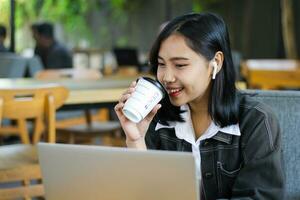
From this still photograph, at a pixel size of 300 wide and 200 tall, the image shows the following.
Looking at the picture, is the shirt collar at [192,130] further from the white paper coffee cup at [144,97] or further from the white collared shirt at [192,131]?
the white paper coffee cup at [144,97]

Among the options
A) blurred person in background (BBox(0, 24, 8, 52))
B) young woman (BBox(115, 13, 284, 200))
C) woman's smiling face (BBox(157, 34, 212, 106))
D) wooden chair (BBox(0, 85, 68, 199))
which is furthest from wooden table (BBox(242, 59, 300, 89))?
blurred person in background (BBox(0, 24, 8, 52))

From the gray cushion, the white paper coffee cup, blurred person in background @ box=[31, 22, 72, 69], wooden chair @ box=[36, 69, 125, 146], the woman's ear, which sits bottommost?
wooden chair @ box=[36, 69, 125, 146]

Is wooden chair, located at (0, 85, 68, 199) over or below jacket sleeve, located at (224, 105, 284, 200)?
below

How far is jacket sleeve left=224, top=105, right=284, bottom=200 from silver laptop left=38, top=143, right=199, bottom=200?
361mm

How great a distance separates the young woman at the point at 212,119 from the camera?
1327mm

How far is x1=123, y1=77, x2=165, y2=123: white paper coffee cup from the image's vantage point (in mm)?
1202

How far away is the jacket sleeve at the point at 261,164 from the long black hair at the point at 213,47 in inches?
3.0

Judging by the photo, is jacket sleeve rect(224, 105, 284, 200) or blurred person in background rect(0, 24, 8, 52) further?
blurred person in background rect(0, 24, 8, 52)

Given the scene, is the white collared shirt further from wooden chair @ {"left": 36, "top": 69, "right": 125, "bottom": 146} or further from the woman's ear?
wooden chair @ {"left": 36, "top": 69, "right": 125, "bottom": 146}

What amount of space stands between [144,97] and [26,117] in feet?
5.21

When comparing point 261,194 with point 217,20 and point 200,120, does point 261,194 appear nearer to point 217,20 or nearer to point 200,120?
point 200,120

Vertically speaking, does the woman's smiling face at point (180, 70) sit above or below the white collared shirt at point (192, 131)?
above


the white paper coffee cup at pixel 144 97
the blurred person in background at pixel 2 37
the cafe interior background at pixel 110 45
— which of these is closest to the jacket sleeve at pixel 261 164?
the white paper coffee cup at pixel 144 97

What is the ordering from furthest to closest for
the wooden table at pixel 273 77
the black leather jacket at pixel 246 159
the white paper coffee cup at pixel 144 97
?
the wooden table at pixel 273 77 → the black leather jacket at pixel 246 159 → the white paper coffee cup at pixel 144 97
